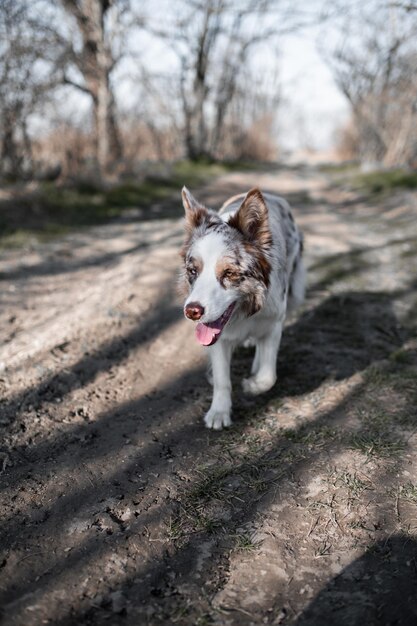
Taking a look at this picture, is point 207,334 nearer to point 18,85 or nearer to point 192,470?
point 192,470

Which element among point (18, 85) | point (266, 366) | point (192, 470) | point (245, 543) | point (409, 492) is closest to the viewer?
point (245, 543)

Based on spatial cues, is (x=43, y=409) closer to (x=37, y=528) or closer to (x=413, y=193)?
(x=37, y=528)

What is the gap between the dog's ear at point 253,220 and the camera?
Answer: 3.30 meters

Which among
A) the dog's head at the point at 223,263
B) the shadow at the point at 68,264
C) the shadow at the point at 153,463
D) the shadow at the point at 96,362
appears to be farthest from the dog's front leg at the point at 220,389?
the shadow at the point at 68,264

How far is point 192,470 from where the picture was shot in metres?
3.10

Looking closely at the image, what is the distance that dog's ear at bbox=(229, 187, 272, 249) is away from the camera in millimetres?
3301

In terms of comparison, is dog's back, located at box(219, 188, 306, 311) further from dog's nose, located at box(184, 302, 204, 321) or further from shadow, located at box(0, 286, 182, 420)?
shadow, located at box(0, 286, 182, 420)

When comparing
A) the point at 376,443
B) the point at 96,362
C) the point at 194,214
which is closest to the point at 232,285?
the point at 194,214

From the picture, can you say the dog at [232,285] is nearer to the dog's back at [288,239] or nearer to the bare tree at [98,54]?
the dog's back at [288,239]

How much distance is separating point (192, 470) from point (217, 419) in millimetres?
509

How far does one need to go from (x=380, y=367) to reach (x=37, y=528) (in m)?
2.96

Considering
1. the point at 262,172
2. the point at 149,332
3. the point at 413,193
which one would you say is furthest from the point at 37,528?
the point at 262,172

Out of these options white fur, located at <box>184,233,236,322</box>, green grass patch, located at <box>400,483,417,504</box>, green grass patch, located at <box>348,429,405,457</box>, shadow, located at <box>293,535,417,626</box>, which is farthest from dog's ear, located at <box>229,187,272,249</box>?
shadow, located at <box>293,535,417,626</box>

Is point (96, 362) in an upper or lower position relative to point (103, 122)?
lower
